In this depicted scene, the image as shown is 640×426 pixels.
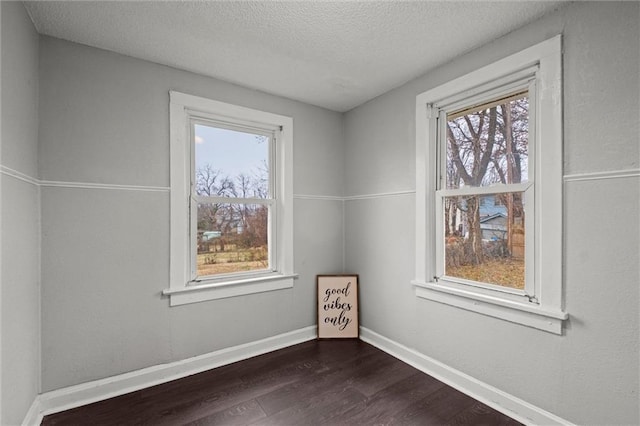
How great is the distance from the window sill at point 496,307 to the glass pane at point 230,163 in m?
1.68

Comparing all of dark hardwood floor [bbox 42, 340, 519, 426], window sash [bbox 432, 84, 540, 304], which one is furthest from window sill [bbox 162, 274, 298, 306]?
window sash [bbox 432, 84, 540, 304]

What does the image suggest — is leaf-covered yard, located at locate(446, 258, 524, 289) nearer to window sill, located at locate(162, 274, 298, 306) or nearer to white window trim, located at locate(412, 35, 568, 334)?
white window trim, located at locate(412, 35, 568, 334)

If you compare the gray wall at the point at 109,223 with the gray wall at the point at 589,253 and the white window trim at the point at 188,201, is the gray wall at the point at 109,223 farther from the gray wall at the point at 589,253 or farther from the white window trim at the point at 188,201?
the gray wall at the point at 589,253

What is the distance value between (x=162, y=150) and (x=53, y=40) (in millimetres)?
887

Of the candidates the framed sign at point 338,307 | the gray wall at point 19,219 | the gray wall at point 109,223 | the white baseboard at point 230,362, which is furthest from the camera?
the framed sign at point 338,307

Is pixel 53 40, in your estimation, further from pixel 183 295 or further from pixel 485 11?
pixel 485 11

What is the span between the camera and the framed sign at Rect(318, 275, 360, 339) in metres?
2.97

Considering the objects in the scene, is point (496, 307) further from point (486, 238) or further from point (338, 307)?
point (338, 307)

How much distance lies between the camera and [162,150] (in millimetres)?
2242

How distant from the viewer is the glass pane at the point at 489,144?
6.26 ft

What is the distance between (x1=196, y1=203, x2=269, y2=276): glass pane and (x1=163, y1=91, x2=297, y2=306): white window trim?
0.31ft

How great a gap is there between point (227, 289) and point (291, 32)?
78.7 inches

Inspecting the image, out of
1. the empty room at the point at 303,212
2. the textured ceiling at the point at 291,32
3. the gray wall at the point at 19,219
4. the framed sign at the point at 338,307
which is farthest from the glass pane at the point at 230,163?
the framed sign at the point at 338,307

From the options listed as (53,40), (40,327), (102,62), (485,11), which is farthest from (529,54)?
(40,327)
